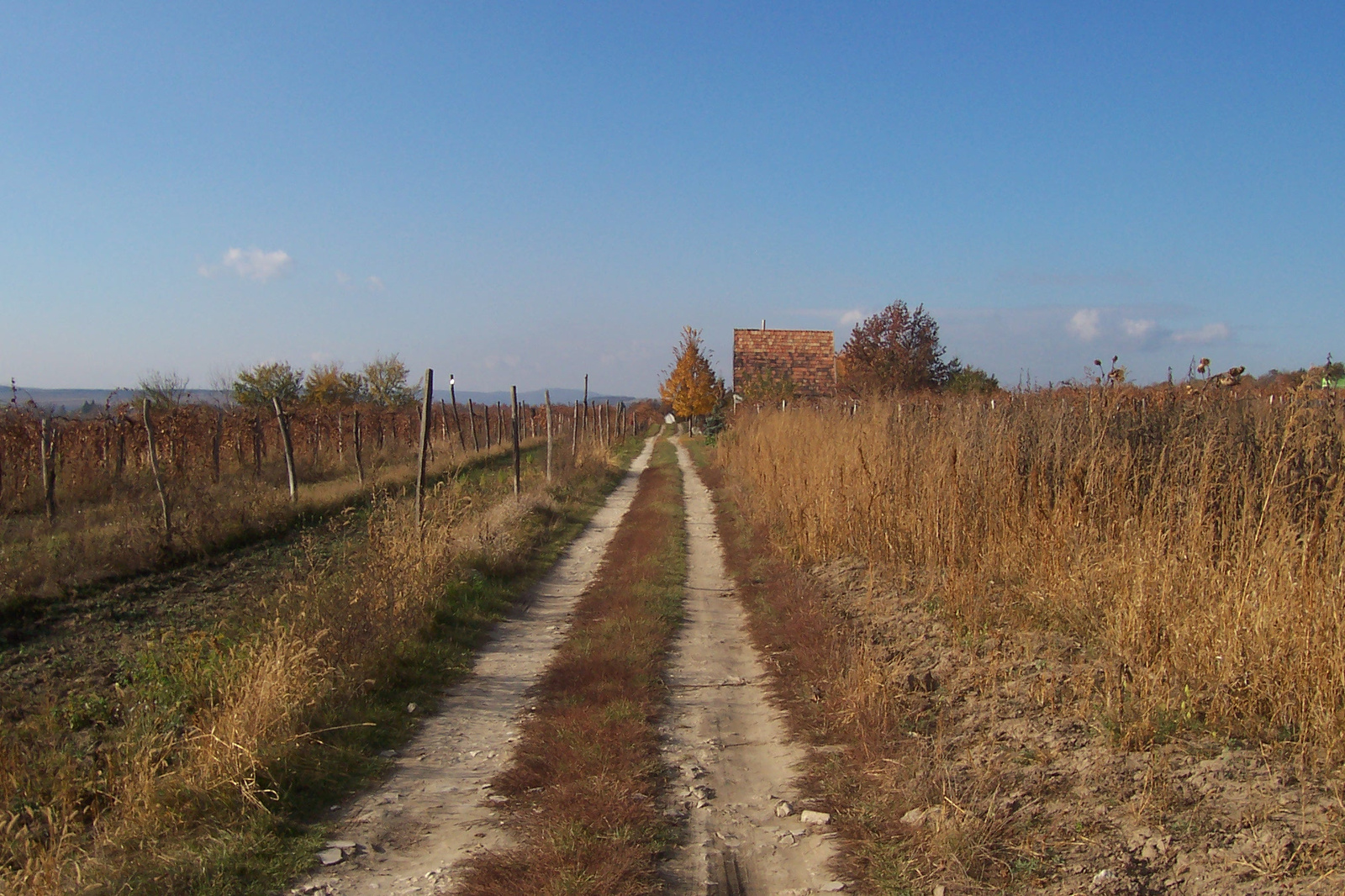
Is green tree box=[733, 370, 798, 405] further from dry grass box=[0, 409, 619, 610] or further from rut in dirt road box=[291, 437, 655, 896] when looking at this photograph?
rut in dirt road box=[291, 437, 655, 896]

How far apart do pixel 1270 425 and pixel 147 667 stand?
8.47 metres

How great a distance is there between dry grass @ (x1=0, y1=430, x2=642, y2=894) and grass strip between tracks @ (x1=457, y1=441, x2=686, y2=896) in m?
1.02

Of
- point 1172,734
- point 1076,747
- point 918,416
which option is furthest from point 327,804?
point 918,416

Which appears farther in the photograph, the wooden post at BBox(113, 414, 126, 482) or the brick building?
the brick building

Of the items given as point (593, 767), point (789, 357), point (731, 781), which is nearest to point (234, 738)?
point (593, 767)

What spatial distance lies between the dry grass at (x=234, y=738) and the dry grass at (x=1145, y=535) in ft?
14.6

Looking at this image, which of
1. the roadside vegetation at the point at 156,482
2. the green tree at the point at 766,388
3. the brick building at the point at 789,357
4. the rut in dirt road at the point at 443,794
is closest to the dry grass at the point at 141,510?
the roadside vegetation at the point at 156,482

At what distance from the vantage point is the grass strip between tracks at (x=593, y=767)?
12.3 ft

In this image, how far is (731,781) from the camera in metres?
4.92

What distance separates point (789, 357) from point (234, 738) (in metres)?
38.9

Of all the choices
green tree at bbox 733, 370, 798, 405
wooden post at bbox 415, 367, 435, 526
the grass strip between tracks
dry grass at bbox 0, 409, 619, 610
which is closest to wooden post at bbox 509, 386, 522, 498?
dry grass at bbox 0, 409, 619, 610

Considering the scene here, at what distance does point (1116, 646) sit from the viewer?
16.2ft

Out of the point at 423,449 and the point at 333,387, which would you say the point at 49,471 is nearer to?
the point at 423,449

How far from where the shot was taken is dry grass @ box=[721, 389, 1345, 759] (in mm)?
4246
